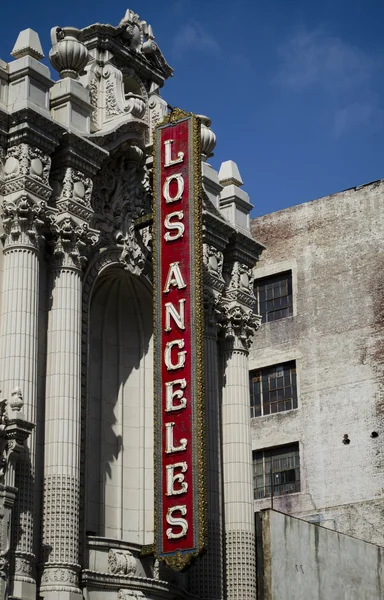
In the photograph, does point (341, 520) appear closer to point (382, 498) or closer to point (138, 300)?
point (382, 498)

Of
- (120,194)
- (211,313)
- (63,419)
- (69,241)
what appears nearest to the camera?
(63,419)

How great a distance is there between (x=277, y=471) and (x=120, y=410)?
18.0m

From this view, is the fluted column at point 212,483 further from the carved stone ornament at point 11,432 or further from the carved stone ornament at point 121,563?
the carved stone ornament at point 11,432

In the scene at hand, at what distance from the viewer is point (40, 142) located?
31.5 metres

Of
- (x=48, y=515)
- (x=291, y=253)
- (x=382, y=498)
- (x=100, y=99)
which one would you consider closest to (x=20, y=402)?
(x=48, y=515)

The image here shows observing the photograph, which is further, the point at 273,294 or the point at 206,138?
the point at 273,294

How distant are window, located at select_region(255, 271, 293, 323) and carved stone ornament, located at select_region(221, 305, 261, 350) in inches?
609

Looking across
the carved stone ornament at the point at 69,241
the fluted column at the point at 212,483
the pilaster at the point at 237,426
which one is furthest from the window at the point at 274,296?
the carved stone ornament at the point at 69,241

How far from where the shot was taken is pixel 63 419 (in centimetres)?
2995

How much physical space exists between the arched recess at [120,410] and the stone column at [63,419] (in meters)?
1.73

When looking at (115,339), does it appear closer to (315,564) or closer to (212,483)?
(212,483)

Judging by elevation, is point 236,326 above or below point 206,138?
below

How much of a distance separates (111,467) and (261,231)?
2337 centimetres

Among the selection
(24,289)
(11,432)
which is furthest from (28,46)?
(11,432)
